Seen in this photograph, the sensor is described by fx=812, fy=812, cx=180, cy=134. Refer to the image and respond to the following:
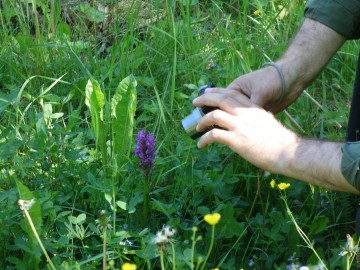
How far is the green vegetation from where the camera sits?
2271 mm

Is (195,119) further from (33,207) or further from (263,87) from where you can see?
(33,207)

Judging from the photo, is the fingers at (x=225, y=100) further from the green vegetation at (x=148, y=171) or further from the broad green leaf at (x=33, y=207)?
the broad green leaf at (x=33, y=207)

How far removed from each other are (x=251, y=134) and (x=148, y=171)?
0.50m

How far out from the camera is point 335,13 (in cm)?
259

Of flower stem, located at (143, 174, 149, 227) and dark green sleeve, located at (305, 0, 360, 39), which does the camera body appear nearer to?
flower stem, located at (143, 174, 149, 227)

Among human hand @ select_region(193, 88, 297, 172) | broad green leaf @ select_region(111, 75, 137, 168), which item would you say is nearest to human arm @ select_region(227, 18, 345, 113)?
Result: human hand @ select_region(193, 88, 297, 172)

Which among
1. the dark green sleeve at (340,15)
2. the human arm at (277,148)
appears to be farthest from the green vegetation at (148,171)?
the dark green sleeve at (340,15)

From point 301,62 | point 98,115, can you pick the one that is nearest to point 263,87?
point 301,62

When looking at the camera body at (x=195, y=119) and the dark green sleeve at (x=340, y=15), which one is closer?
the camera body at (x=195, y=119)

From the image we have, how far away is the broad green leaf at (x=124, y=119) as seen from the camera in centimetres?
274

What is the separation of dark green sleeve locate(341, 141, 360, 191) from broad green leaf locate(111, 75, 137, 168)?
0.95 meters

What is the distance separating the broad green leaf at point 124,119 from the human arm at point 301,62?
1.46ft

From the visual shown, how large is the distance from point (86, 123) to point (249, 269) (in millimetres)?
1040

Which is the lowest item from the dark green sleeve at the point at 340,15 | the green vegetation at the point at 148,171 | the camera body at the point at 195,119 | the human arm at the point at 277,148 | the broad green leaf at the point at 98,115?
the green vegetation at the point at 148,171
